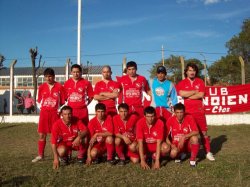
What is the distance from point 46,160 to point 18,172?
112 centimetres

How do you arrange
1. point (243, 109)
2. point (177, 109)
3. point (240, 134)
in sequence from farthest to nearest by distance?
1. point (243, 109)
2. point (240, 134)
3. point (177, 109)

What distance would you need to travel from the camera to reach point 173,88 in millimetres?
6711

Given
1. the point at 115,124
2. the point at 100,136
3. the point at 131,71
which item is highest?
the point at 131,71

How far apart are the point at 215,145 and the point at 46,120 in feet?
14.6

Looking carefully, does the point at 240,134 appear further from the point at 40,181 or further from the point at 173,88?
the point at 40,181

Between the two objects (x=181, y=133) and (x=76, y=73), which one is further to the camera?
(x=76, y=73)

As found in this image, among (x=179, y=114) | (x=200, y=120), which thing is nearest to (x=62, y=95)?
(x=179, y=114)

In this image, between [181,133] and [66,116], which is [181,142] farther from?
[66,116]

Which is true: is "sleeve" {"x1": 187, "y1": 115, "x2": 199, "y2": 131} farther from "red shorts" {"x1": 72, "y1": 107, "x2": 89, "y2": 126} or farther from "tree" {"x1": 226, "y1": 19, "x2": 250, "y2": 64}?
"tree" {"x1": 226, "y1": 19, "x2": 250, "y2": 64}

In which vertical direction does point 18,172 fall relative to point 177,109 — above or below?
below

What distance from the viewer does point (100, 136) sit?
6.27 m

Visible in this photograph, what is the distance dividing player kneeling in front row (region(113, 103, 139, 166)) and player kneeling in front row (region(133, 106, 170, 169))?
0.23 meters

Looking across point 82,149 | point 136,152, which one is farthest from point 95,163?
point 136,152

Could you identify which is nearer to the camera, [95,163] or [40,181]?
[40,181]
